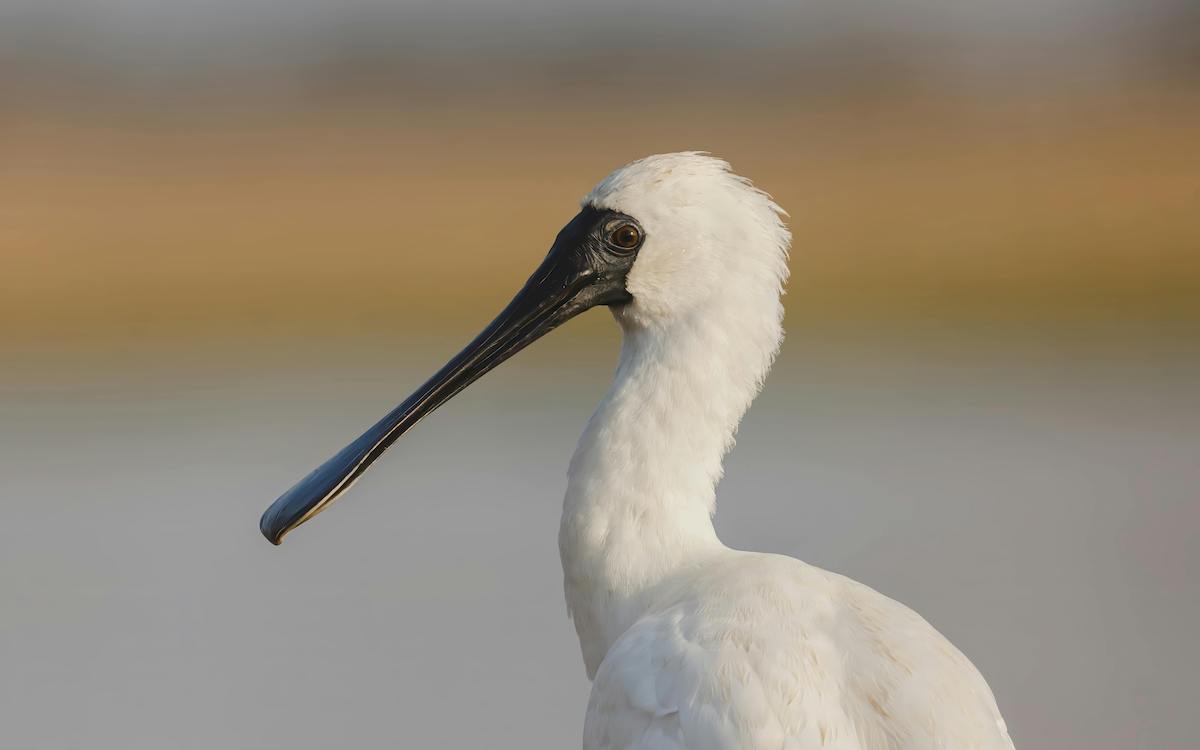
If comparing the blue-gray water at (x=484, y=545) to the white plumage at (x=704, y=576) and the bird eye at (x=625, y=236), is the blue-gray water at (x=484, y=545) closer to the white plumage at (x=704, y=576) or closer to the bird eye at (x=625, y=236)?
the white plumage at (x=704, y=576)

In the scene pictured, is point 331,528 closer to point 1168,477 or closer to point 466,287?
point 1168,477

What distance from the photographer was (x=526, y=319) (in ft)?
15.3

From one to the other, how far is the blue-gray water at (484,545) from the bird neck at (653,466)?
9.10ft

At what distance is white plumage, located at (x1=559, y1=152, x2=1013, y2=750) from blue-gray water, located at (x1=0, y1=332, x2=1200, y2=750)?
111 inches

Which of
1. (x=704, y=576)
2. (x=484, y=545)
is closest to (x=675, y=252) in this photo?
(x=704, y=576)

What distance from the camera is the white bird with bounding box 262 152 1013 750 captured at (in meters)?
3.57

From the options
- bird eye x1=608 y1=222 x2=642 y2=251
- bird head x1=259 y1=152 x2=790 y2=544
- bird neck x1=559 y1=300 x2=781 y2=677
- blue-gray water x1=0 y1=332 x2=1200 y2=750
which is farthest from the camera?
blue-gray water x1=0 y1=332 x2=1200 y2=750

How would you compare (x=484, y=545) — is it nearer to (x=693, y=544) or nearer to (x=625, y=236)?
(x=625, y=236)

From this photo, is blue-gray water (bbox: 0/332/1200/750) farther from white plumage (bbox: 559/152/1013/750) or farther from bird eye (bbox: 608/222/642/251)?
bird eye (bbox: 608/222/642/251)

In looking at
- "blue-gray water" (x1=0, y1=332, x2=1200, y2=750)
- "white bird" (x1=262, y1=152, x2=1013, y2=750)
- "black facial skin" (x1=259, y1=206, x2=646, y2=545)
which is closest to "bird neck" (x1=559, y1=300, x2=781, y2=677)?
"white bird" (x1=262, y1=152, x2=1013, y2=750)

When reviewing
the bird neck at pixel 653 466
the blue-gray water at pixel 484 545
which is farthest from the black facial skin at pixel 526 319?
the blue-gray water at pixel 484 545

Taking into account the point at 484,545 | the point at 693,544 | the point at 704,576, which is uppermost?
the point at 484,545

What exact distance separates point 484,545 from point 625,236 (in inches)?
196

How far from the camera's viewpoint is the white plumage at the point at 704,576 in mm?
3557
